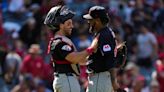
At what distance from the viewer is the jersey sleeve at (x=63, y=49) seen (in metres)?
8.67

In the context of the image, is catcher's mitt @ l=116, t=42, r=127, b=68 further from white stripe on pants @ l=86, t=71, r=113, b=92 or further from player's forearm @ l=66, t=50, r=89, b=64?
player's forearm @ l=66, t=50, r=89, b=64

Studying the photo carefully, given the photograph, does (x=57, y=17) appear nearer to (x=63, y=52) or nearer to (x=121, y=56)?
(x=63, y=52)

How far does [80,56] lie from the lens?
859 cm

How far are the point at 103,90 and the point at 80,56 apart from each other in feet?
1.75

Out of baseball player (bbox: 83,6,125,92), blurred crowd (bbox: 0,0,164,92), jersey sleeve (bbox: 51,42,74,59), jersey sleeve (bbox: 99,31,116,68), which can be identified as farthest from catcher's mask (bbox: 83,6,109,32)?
blurred crowd (bbox: 0,0,164,92)

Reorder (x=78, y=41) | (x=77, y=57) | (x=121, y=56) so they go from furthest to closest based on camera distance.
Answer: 1. (x=78, y=41)
2. (x=121, y=56)
3. (x=77, y=57)

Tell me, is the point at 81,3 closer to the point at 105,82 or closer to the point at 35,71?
the point at 35,71

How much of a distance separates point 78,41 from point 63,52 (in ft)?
25.7

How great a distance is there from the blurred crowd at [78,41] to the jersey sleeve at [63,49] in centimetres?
431

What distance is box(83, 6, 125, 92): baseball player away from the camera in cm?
869

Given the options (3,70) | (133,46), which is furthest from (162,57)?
(3,70)

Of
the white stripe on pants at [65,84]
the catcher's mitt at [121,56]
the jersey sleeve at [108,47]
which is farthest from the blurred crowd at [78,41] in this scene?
the jersey sleeve at [108,47]

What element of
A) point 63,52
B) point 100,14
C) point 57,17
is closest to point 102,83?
point 63,52

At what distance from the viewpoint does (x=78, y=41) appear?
16516 mm
